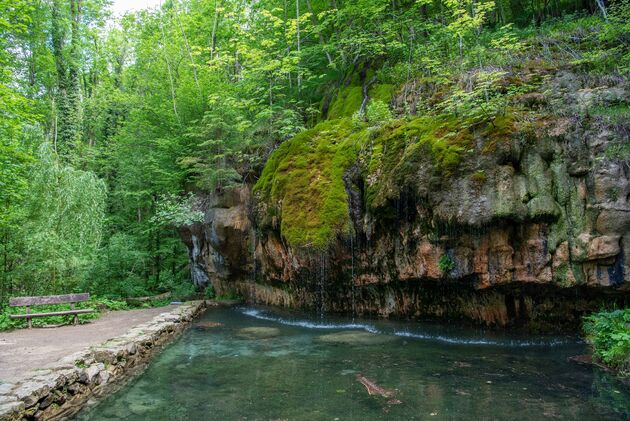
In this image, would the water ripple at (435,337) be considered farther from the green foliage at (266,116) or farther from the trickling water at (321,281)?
the green foliage at (266,116)

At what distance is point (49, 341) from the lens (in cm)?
916

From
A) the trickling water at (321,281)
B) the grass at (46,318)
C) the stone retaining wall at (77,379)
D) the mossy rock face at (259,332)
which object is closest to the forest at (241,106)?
the trickling water at (321,281)

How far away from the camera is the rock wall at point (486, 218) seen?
8273 millimetres

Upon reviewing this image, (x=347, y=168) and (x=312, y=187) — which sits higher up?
(x=347, y=168)

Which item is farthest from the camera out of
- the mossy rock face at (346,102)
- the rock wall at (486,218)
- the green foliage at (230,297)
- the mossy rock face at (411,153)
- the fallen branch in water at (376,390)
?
the green foliage at (230,297)

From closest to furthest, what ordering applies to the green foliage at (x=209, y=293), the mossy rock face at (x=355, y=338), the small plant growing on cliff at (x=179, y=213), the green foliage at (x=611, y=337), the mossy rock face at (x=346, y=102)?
the green foliage at (x=611, y=337)
the mossy rock face at (x=355, y=338)
the mossy rock face at (x=346, y=102)
the small plant growing on cliff at (x=179, y=213)
the green foliage at (x=209, y=293)

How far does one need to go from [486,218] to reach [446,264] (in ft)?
4.66

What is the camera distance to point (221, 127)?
16.9 meters

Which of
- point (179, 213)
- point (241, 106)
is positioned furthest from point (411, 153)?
point (179, 213)

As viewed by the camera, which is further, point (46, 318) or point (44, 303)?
point (46, 318)

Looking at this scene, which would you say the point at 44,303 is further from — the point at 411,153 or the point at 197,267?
the point at 411,153

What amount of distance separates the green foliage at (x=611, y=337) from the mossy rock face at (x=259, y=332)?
6887 mm

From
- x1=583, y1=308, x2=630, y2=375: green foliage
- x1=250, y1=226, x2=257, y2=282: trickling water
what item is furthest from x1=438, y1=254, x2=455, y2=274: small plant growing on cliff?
x1=250, y1=226, x2=257, y2=282: trickling water

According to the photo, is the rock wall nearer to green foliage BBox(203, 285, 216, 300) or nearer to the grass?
the grass
